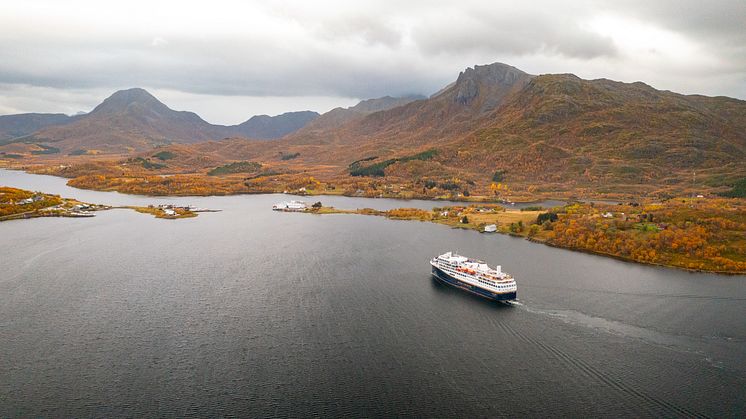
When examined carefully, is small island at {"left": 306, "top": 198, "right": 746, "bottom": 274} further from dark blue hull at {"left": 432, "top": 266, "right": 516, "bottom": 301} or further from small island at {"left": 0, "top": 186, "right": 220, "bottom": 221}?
small island at {"left": 0, "top": 186, "right": 220, "bottom": 221}

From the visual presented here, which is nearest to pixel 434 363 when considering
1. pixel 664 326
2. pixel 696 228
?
pixel 664 326

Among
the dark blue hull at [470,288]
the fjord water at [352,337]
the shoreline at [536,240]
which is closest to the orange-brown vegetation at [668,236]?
the shoreline at [536,240]

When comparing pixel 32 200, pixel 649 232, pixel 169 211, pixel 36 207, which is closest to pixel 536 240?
pixel 649 232

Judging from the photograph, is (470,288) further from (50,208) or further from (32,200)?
(32,200)

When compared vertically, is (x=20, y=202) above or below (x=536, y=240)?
above

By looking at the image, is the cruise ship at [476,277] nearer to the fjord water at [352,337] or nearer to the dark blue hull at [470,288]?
the dark blue hull at [470,288]

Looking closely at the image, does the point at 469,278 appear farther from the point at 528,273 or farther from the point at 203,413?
the point at 203,413
